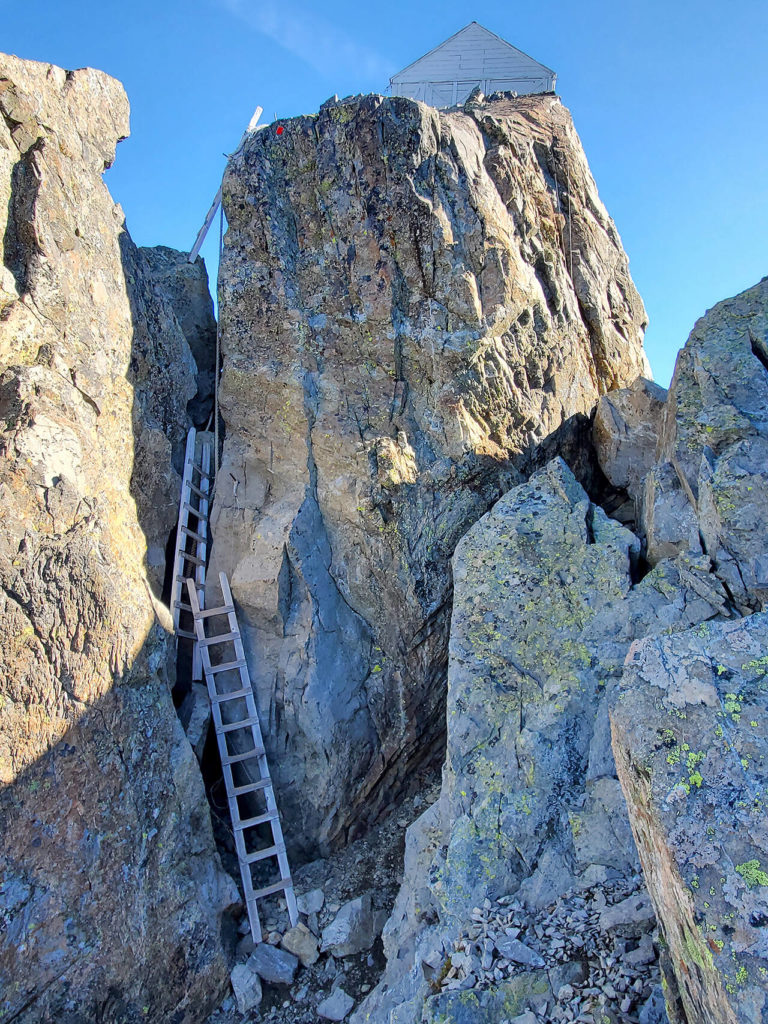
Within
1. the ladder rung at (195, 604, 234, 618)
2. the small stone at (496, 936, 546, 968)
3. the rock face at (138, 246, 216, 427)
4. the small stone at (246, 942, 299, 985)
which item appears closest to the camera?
the small stone at (496, 936, 546, 968)

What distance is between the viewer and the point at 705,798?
4.02 metres

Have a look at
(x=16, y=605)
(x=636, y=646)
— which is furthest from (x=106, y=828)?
(x=636, y=646)

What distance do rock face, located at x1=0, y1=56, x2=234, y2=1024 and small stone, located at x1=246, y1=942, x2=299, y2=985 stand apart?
43 centimetres

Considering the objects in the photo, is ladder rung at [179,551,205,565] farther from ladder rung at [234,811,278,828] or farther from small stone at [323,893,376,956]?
small stone at [323,893,376,956]

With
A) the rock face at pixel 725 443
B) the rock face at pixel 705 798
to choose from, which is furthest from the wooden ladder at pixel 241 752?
the rock face at pixel 725 443

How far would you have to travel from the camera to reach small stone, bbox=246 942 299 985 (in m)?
8.52

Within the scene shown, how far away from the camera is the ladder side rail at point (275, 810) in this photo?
9.23 m

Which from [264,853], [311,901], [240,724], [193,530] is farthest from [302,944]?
[193,530]

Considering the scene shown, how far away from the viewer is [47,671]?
26.5 feet

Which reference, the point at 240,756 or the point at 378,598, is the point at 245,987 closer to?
the point at 240,756

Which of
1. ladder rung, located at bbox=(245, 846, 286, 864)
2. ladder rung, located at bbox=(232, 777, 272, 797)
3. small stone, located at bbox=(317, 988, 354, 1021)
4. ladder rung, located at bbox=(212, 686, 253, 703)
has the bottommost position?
small stone, located at bbox=(317, 988, 354, 1021)

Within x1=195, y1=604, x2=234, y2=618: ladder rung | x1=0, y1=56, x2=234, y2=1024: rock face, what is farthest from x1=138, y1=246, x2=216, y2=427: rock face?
x1=195, y1=604, x2=234, y2=618: ladder rung

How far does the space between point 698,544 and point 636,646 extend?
4091 mm

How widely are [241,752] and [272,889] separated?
202 centimetres
